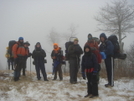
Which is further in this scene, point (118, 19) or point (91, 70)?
Answer: point (118, 19)

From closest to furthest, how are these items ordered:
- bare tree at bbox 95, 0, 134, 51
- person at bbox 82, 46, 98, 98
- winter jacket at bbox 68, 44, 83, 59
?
person at bbox 82, 46, 98, 98, winter jacket at bbox 68, 44, 83, 59, bare tree at bbox 95, 0, 134, 51

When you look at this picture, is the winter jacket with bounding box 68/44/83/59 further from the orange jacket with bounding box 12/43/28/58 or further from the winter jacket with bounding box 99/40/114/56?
the orange jacket with bounding box 12/43/28/58

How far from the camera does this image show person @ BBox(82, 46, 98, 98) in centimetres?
557

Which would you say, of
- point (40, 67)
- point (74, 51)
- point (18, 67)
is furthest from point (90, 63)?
point (18, 67)

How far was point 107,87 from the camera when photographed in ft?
21.9

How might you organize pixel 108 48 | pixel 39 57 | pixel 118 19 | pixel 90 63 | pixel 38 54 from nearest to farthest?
pixel 90 63 < pixel 108 48 < pixel 38 54 < pixel 39 57 < pixel 118 19

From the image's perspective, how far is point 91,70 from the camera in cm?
566

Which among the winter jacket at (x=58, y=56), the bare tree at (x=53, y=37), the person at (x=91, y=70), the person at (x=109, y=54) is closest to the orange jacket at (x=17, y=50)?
the winter jacket at (x=58, y=56)

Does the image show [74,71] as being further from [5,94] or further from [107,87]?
[5,94]

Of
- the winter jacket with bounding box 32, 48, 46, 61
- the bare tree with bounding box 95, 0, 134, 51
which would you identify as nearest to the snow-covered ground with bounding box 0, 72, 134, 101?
the winter jacket with bounding box 32, 48, 46, 61

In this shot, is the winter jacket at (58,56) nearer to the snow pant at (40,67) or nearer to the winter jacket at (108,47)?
the snow pant at (40,67)

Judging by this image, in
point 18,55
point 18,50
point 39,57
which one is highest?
point 18,50

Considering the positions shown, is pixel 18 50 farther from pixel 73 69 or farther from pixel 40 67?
pixel 73 69

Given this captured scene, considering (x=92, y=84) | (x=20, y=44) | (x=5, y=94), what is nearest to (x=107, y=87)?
(x=92, y=84)
